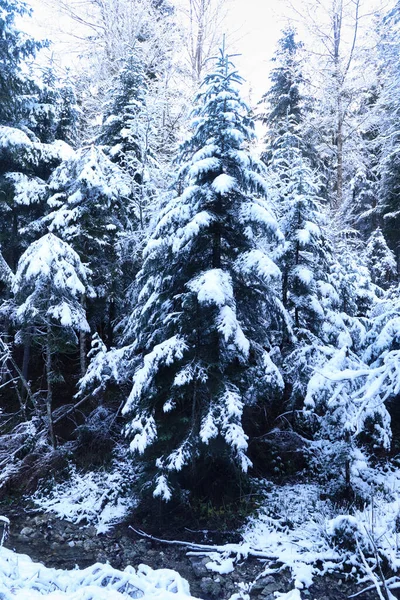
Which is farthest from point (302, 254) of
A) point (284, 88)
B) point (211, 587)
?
point (284, 88)

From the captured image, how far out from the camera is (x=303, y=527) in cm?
696

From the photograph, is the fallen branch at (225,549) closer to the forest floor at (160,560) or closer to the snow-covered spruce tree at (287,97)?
the forest floor at (160,560)

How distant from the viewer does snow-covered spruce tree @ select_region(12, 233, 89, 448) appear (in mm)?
8227

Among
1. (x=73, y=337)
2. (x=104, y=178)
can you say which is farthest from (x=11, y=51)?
(x=73, y=337)

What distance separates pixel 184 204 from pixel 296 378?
450 centimetres

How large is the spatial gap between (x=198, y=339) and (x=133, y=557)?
13.0ft

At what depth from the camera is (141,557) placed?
6406mm

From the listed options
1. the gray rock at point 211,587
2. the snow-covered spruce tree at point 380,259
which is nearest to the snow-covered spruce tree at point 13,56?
the gray rock at point 211,587

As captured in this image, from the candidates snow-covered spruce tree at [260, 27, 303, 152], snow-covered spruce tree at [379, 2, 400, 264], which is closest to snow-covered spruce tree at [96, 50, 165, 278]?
snow-covered spruce tree at [260, 27, 303, 152]

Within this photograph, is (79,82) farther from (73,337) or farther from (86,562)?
(86,562)

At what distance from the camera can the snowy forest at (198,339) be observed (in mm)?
6496

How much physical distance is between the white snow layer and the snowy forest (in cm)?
148

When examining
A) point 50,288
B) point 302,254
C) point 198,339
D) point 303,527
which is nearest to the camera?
point 303,527

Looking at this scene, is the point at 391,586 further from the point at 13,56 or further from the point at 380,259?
the point at 13,56
